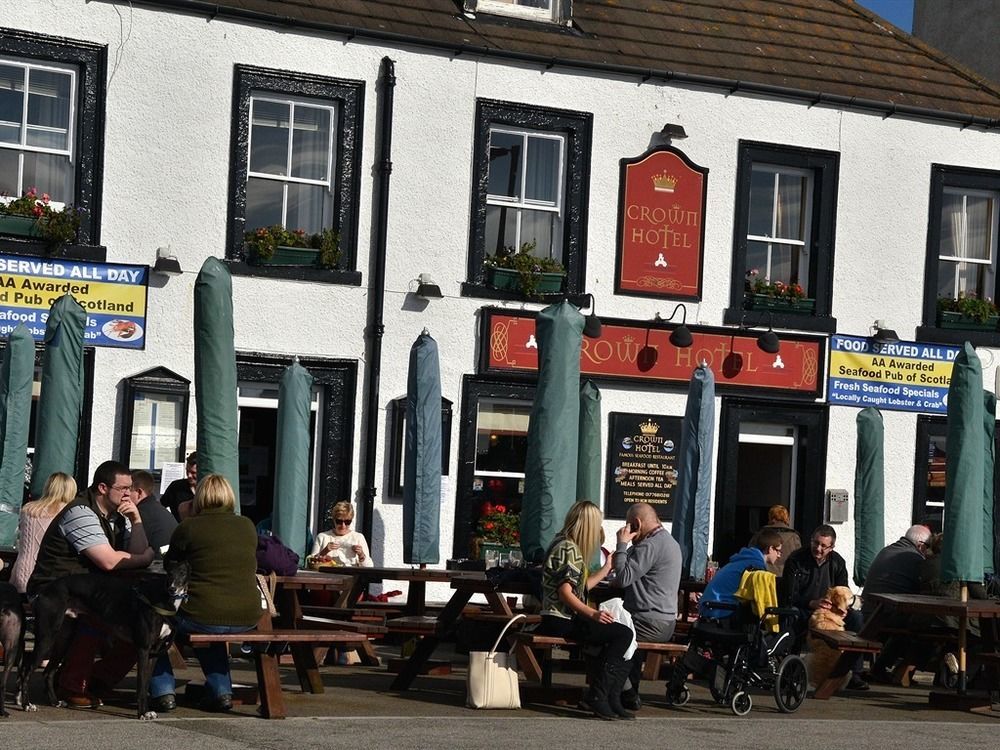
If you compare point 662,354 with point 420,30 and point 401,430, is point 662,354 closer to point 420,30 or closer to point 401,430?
point 401,430

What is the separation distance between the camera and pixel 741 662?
42.8ft

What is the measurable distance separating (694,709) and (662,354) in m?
7.79

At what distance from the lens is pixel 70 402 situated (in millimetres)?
15219

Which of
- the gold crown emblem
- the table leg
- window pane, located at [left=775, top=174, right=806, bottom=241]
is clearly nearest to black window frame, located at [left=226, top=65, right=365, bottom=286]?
the gold crown emblem

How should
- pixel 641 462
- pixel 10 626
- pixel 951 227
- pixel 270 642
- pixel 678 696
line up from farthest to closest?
pixel 951 227 → pixel 641 462 → pixel 678 696 → pixel 270 642 → pixel 10 626

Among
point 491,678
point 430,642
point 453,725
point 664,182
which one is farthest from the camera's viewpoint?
point 664,182

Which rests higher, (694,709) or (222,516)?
(222,516)

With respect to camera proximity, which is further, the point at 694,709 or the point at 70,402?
the point at 70,402

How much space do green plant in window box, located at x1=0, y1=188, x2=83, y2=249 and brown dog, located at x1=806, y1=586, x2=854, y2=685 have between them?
7846mm

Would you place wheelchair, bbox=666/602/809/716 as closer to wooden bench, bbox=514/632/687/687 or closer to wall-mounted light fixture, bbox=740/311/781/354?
wooden bench, bbox=514/632/687/687

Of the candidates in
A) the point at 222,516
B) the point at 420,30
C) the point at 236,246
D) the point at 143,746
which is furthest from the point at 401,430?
the point at 143,746

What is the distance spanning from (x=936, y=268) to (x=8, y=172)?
1071 centimetres

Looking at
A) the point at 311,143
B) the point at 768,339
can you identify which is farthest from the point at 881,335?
the point at 311,143

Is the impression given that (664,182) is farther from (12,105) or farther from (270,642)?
(270,642)
